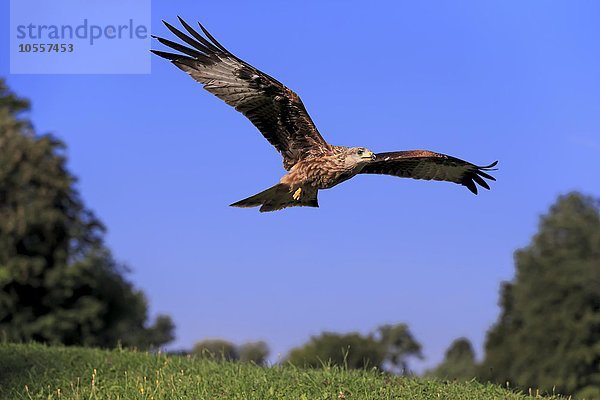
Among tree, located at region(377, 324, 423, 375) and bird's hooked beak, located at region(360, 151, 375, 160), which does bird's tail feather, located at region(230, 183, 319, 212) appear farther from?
tree, located at region(377, 324, 423, 375)

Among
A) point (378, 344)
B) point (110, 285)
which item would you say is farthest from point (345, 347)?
point (110, 285)

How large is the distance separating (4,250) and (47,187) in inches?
97.0

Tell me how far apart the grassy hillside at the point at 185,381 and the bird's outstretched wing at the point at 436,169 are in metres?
2.79

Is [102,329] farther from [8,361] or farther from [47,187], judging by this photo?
[8,361]

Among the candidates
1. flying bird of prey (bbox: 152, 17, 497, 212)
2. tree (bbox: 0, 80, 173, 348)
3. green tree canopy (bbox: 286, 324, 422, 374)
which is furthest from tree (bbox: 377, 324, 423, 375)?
flying bird of prey (bbox: 152, 17, 497, 212)

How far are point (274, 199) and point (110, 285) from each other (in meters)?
22.9

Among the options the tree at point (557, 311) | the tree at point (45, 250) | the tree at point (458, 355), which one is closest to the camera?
the tree at point (45, 250)

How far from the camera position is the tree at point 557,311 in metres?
36.7

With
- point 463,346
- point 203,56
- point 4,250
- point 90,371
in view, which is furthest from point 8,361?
point 463,346

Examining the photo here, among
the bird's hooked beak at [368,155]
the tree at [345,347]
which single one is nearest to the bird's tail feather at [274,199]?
the bird's hooked beak at [368,155]

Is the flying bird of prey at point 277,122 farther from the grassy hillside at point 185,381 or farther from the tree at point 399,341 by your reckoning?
the tree at point 399,341

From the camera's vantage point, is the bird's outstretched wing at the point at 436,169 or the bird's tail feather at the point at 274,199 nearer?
the bird's tail feather at the point at 274,199

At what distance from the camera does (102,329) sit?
32062mm

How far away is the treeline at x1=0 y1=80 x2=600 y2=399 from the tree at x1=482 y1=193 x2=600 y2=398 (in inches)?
1.8
